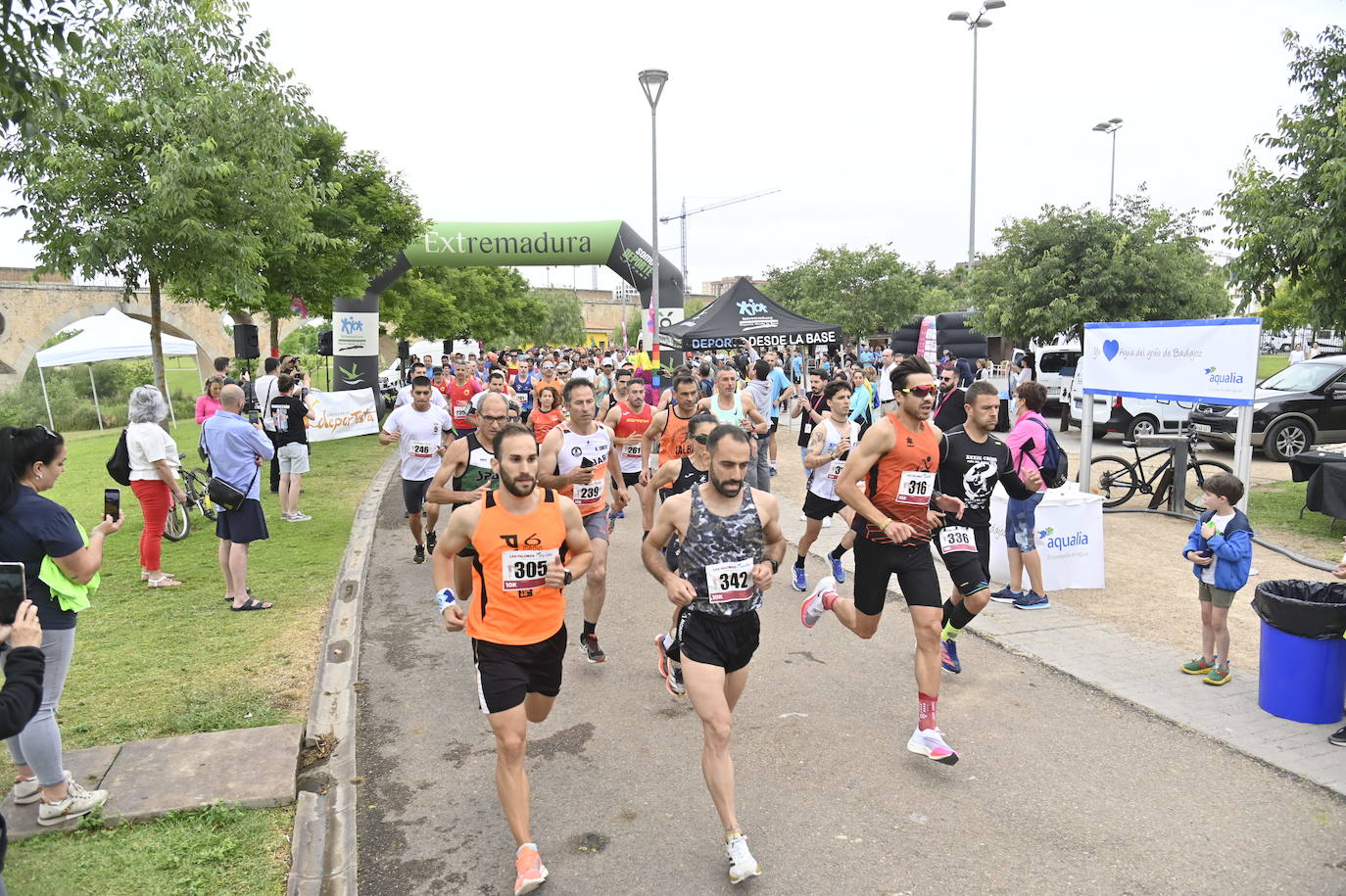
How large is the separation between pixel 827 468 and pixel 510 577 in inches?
193

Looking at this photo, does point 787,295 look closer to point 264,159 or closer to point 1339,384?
point 1339,384

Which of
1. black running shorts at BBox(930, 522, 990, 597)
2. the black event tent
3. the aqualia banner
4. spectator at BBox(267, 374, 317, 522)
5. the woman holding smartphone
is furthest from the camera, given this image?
the black event tent

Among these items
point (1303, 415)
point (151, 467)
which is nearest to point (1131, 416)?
point (1303, 415)

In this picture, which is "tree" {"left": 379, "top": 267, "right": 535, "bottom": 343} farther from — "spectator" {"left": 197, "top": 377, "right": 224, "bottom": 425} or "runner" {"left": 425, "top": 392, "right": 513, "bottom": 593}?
"runner" {"left": 425, "top": 392, "right": 513, "bottom": 593}

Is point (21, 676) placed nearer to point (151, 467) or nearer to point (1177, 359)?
point (151, 467)

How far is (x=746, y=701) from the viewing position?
5.72 meters

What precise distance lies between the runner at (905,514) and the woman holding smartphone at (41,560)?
3.71m

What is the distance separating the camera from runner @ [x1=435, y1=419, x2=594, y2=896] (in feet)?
12.4

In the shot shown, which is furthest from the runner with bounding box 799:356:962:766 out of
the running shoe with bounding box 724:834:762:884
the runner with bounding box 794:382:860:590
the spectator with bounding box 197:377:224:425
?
the spectator with bounding box 197:377:224:425

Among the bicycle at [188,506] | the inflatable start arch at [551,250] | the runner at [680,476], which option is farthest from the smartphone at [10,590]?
the inflatable start arch at [551,250]

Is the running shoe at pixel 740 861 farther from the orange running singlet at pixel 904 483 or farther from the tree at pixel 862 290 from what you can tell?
the tree at pixel 862 290

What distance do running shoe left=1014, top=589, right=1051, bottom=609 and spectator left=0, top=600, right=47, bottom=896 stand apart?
6.85m

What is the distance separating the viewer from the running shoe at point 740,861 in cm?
370

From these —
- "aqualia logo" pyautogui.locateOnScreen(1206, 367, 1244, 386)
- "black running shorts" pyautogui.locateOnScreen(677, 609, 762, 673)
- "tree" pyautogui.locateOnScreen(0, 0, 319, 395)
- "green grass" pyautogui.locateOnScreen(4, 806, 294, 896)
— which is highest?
"tree" pyautogui.locateOnScreen(0, 0, 319, 395)
